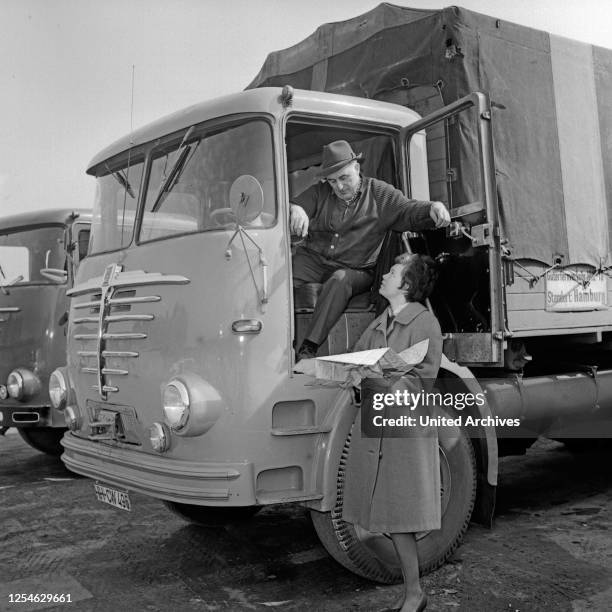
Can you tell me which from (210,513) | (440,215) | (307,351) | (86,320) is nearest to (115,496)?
(210,513)

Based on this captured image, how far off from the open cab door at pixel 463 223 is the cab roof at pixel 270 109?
0.57 ft

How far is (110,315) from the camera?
170 inches

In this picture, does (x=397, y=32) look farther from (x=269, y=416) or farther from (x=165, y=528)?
(x=165, y=528)

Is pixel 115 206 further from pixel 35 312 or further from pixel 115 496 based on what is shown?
pixel 35 312

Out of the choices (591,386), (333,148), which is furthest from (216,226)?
(591,386)

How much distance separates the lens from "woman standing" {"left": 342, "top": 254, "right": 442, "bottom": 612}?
11.6 ft

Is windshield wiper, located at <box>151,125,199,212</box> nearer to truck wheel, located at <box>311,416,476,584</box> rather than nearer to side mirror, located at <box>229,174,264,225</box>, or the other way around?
side mirror, located at <box>229,174,264,225</box>

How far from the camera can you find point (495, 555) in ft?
14.8

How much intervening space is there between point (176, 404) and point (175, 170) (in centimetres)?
139

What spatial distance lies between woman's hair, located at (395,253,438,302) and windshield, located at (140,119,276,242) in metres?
0.74

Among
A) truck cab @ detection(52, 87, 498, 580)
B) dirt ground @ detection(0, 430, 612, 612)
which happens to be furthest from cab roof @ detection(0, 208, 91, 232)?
truck cab @ detection(52, 87, 498, 580)

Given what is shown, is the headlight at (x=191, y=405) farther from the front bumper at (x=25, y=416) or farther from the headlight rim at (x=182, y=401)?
the front bumper at (x=25, y=416)

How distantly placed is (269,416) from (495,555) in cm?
177

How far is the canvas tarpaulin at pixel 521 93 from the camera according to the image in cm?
441
